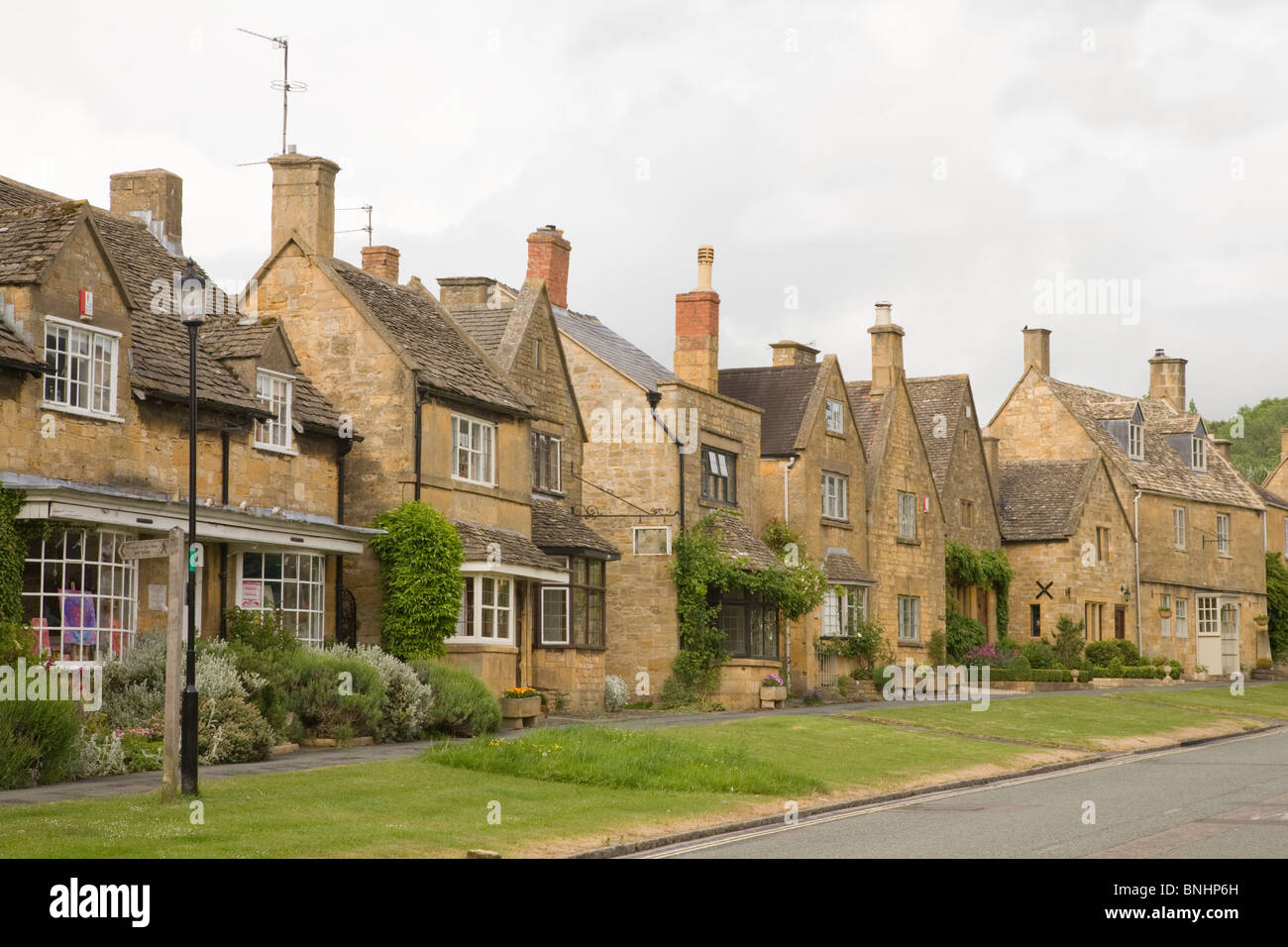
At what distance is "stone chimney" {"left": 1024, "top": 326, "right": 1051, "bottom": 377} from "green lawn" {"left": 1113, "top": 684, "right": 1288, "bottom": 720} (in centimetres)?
1706

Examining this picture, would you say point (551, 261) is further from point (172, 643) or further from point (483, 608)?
point (172, 643)

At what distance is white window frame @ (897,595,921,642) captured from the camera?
1882 inches

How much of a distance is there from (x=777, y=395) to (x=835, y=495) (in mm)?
3274

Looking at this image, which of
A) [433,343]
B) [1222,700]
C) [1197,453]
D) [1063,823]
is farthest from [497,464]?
[1197,453]

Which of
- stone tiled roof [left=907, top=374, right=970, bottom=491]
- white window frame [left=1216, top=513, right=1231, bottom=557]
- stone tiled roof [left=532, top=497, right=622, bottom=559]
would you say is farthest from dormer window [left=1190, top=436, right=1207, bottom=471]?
stone tiled roof [left=532, top=497, right=622, bottom=559]

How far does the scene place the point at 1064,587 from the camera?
55250 millimetres

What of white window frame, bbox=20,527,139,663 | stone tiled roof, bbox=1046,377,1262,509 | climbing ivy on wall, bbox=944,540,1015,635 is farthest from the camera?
stone tiled roof, bbox=1046,377,1262,509

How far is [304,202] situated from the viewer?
106 feet

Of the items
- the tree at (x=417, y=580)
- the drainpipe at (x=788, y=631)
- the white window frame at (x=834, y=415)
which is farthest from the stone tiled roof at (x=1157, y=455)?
the tree at (x=417, y=580)

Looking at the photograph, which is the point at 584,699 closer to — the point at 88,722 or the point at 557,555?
the point at 557,555

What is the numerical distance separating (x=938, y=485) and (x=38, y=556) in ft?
113

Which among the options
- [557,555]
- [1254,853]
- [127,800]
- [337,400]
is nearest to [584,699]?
[557,555]

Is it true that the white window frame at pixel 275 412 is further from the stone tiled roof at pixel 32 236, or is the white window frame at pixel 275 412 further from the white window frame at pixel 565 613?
the white window frame at pixel 565 613

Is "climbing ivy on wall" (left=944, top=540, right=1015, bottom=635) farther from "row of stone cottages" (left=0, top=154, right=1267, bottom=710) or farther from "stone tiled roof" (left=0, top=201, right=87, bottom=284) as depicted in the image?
"stone tiled roof" (left=0, top=201, right=87, bottom=284)
